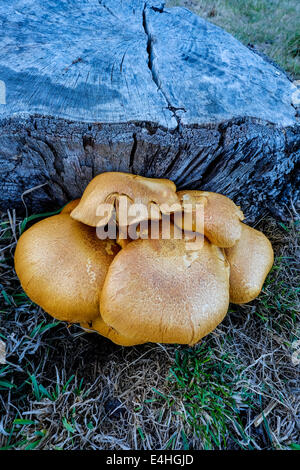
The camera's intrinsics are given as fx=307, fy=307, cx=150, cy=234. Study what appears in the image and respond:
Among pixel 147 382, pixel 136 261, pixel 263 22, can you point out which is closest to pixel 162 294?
pixel 136 261

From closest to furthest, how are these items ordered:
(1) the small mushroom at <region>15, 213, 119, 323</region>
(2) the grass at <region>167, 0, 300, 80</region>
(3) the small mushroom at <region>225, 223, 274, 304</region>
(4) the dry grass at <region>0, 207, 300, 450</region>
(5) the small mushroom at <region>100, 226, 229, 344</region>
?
1. (5) the small mushroom at <region>100, 226, 229, 344</region>
2. (1) the small mushroom at <region>15, 213, 119, 323</region>
3. (4) the dry grass at <region>0, 207, 300, 450</region>
4. (3) the small mushroom at <region>225, 223, 274, 304</region>
5. (2) the grass at <region>167, 0, 300, 80</region>

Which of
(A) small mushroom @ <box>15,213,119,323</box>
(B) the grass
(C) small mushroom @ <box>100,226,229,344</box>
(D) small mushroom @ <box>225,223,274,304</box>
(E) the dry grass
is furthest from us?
(B) the grass

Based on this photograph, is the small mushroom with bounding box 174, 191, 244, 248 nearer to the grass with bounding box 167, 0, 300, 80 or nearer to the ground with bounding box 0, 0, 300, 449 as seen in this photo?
the ground with bounding box 0, 0, 300, 449

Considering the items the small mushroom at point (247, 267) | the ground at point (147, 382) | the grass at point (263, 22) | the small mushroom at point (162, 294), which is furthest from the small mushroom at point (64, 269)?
the grass at point (263, 22)

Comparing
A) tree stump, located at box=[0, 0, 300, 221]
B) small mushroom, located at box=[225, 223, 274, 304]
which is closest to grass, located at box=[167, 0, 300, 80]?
tree stump, located at box=[0, 0, 300, 221]

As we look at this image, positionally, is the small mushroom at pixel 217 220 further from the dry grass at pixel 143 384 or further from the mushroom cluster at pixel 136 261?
the dry grass at pixel 143 384

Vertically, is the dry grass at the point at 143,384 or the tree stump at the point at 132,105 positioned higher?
the tree stump at the point at 132,105
